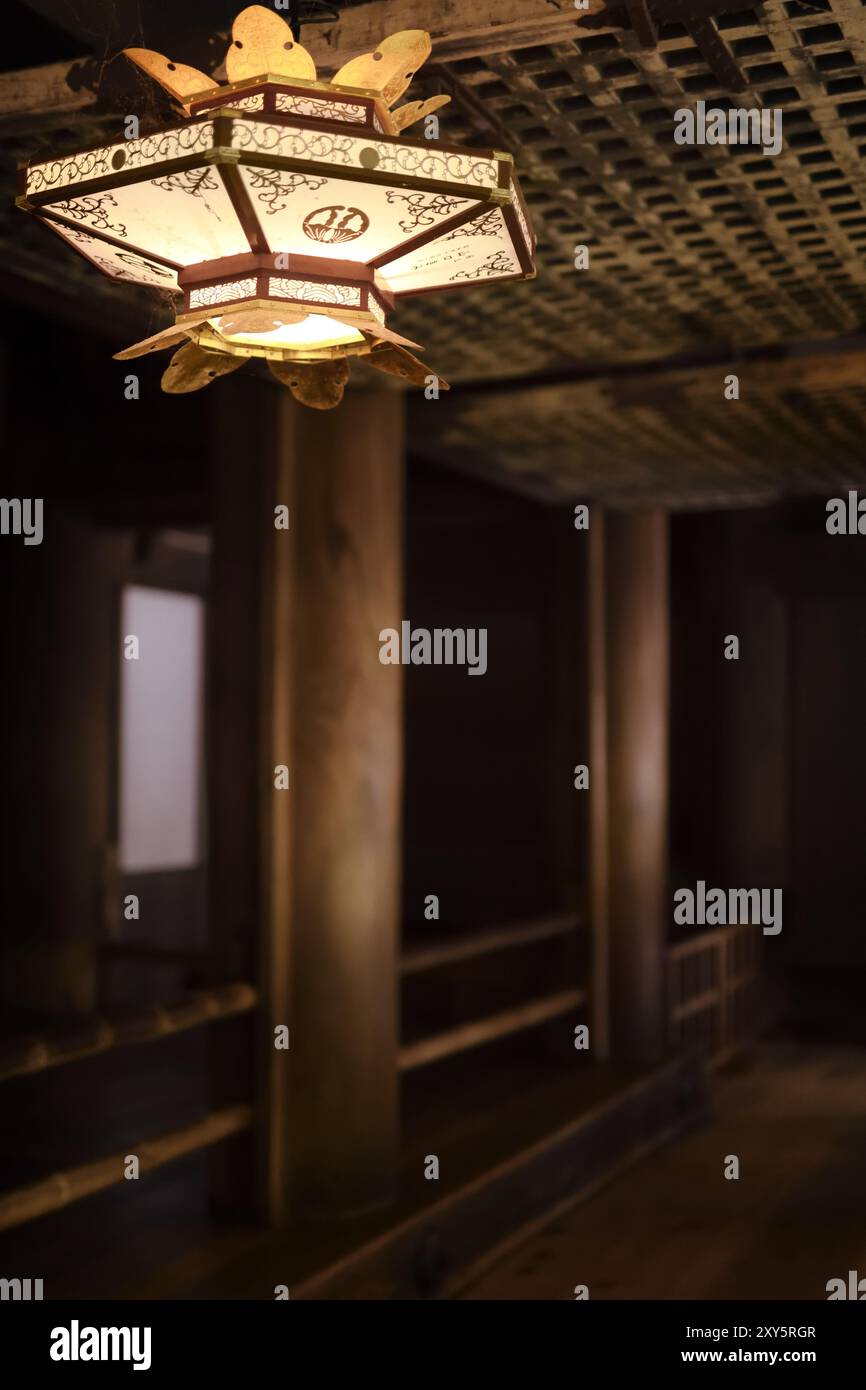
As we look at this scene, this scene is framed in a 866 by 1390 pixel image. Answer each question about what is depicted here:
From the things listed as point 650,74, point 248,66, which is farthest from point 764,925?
point 248,66

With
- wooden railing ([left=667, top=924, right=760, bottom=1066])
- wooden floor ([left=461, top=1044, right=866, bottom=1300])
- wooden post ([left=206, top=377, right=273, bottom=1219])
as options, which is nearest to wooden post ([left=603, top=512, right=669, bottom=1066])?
wooden railing ([left=667, top=924, right=760, bottom=1066])

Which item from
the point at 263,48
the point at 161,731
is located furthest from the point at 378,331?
the point at 161,731

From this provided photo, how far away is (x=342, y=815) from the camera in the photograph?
4664mm

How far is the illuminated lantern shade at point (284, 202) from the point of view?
197 cm

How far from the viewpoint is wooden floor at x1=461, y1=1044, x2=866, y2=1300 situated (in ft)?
15.2

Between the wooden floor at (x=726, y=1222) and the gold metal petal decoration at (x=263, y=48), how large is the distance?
12.2 feet

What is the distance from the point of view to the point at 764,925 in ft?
31.8

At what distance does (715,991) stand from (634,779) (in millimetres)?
1709

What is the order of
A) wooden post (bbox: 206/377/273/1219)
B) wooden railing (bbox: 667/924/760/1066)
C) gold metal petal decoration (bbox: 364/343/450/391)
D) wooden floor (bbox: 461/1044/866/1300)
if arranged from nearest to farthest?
1. gold metal petal decoration (bbox: 364/343/450/391)
2. wooden post (bbox: 206/377/273/1219)
3. wooden floor (bbox: 461/1044/866/1300)
4. wooden railing (bbox: 667/924/760/1066)

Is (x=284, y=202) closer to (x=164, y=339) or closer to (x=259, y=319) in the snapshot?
(x=259, y=319)

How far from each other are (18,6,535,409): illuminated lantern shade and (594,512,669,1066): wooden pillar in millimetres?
4869

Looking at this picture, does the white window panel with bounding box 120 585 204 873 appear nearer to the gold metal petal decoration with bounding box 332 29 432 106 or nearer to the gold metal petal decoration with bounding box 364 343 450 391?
the gold metal petal decoration with bounding box 364 343 450 391

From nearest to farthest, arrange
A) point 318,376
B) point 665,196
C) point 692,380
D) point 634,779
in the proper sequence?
point 318,376 < point 665,196 < point 692,380 < point 634,779
